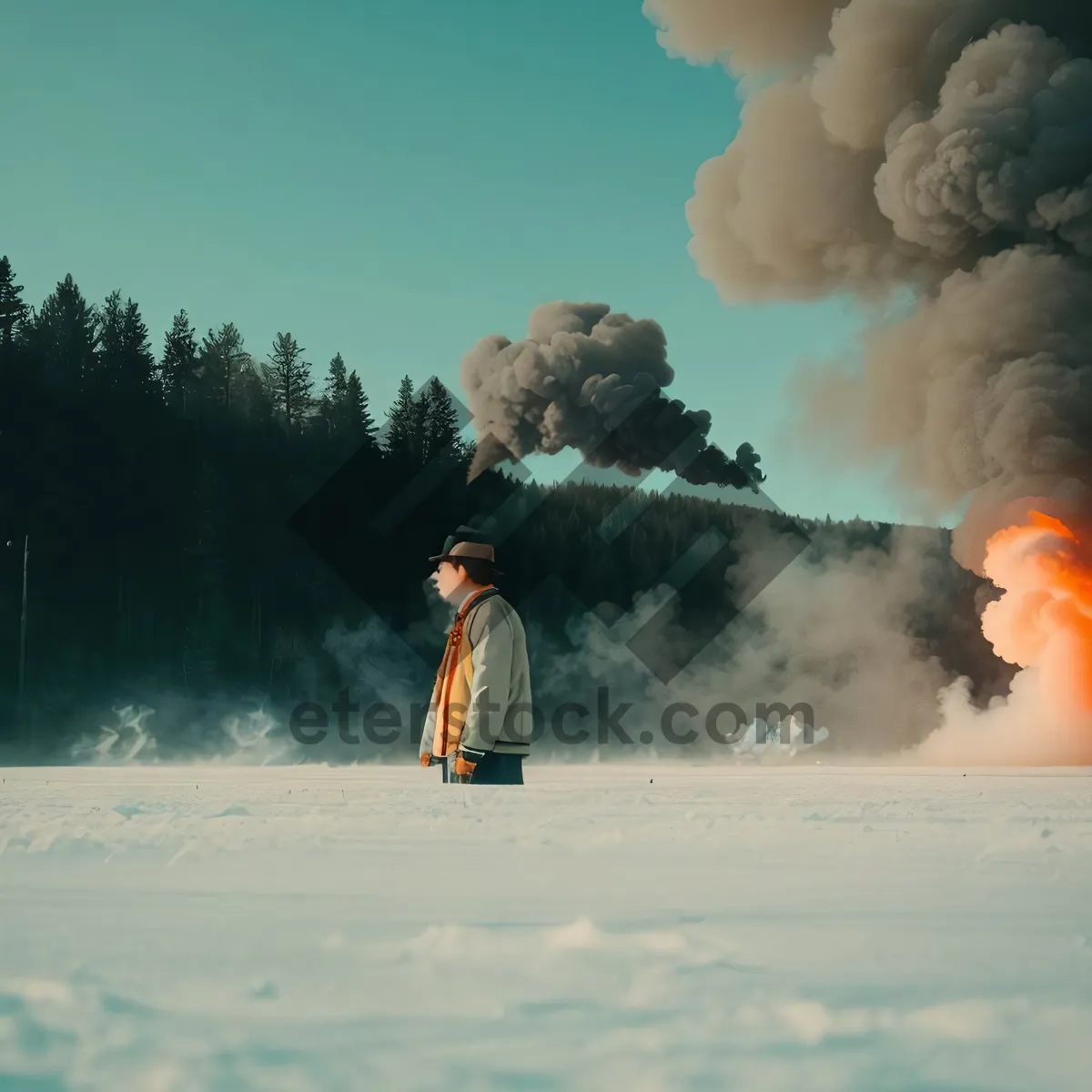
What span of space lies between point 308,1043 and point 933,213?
34.2 m

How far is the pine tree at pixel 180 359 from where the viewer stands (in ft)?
140

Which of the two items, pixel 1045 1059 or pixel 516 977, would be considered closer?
pixel 1045 1059

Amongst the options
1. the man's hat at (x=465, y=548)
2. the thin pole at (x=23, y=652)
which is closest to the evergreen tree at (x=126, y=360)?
the thin pole at (x=23, y=652)

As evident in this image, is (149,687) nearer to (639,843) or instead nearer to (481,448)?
(481,448)

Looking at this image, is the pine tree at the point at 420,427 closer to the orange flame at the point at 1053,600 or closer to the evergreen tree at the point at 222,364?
the evergreen tree at the point at 222,364

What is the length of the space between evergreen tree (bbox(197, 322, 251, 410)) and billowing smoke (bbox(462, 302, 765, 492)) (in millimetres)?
8667

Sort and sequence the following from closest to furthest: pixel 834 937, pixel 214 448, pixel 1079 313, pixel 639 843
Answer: pixel 834 937 < pixel 639 843 < pixel 1079 313 < pixel 214 448

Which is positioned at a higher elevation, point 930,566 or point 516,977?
point 930,566

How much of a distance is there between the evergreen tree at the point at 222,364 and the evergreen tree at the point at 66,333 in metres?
3.83

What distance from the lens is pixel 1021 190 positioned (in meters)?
31.1

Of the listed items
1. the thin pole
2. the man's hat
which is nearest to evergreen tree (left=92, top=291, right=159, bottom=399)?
the thin pole

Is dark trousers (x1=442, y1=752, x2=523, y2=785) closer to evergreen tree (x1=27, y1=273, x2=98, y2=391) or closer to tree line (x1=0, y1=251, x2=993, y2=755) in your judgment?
tree line (x1=0, y1=251, x2=993, y2=755)

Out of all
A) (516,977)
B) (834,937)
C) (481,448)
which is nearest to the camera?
(516,977)

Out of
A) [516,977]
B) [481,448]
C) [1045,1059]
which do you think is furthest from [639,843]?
[481,448]
